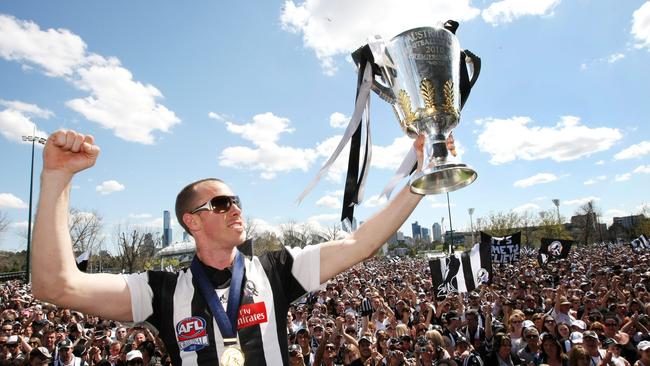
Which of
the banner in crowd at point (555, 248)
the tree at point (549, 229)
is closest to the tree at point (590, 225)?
the tree at point (549, 229)

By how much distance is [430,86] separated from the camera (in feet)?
7.90

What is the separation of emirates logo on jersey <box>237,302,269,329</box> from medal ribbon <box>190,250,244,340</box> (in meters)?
0.03

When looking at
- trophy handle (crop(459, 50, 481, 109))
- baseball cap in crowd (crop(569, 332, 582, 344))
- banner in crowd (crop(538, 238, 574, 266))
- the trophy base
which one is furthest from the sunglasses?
banner in crowd (crop(538, 238, 574, 266))

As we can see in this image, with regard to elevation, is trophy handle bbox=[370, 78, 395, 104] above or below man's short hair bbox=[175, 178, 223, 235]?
above

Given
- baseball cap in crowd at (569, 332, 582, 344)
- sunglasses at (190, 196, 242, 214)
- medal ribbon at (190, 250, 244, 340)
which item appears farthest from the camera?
baseball cap in crowd at (569, 332, 582, 344)

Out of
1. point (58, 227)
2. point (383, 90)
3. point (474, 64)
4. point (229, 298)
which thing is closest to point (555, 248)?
point (474, 64)

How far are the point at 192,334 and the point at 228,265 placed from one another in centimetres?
38

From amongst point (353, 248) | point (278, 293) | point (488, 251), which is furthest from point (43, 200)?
→ point (488, 251)

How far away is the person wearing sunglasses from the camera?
160 cm

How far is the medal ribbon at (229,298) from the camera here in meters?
1.99

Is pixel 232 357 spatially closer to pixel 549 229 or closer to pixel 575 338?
pixel 575 338

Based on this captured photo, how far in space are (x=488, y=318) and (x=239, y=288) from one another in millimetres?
8020

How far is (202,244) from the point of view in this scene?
7.32 ft

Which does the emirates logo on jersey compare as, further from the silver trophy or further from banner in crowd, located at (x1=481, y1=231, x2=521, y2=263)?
banner in crowd, located at (x1=481, y1=231, x2=521, y2=263)
